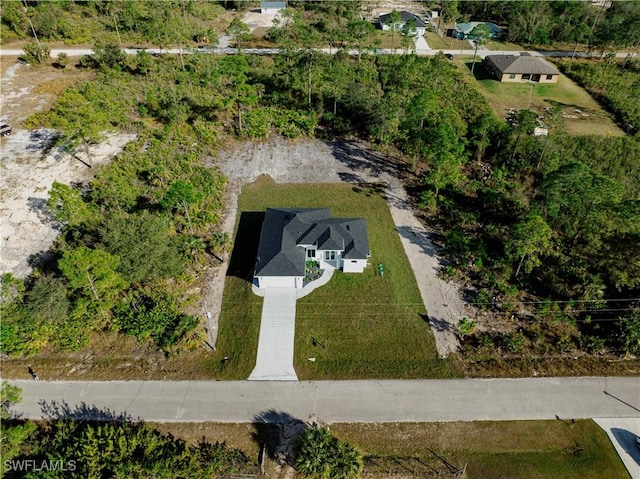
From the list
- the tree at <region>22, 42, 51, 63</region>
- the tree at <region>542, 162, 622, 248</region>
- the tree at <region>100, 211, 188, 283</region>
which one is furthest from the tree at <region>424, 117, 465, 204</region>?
the tree at <region>22, 42, 51, 63</region>

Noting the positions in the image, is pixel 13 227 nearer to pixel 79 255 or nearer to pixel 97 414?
pixel 79 255

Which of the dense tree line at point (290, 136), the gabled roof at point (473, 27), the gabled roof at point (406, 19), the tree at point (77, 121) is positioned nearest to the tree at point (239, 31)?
the dense tree line at point (290, 136)

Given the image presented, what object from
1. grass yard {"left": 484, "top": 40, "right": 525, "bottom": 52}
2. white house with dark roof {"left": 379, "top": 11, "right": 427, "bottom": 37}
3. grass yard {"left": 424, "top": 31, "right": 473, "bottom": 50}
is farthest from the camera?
white house with dark roof {"left": 379, "top": 11, "right": 427, "bottom": 37}

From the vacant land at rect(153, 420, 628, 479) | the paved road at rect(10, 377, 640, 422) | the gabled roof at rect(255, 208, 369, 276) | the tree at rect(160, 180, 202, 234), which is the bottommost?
the vacant land at rect(153, 420, 628, 479)

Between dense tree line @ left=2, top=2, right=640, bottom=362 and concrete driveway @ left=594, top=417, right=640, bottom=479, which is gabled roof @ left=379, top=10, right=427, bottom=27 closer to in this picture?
dense tree line @ left=2, top=2, right=640, bottom=362

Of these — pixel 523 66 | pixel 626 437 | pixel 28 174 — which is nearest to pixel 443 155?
pixel 626 437
